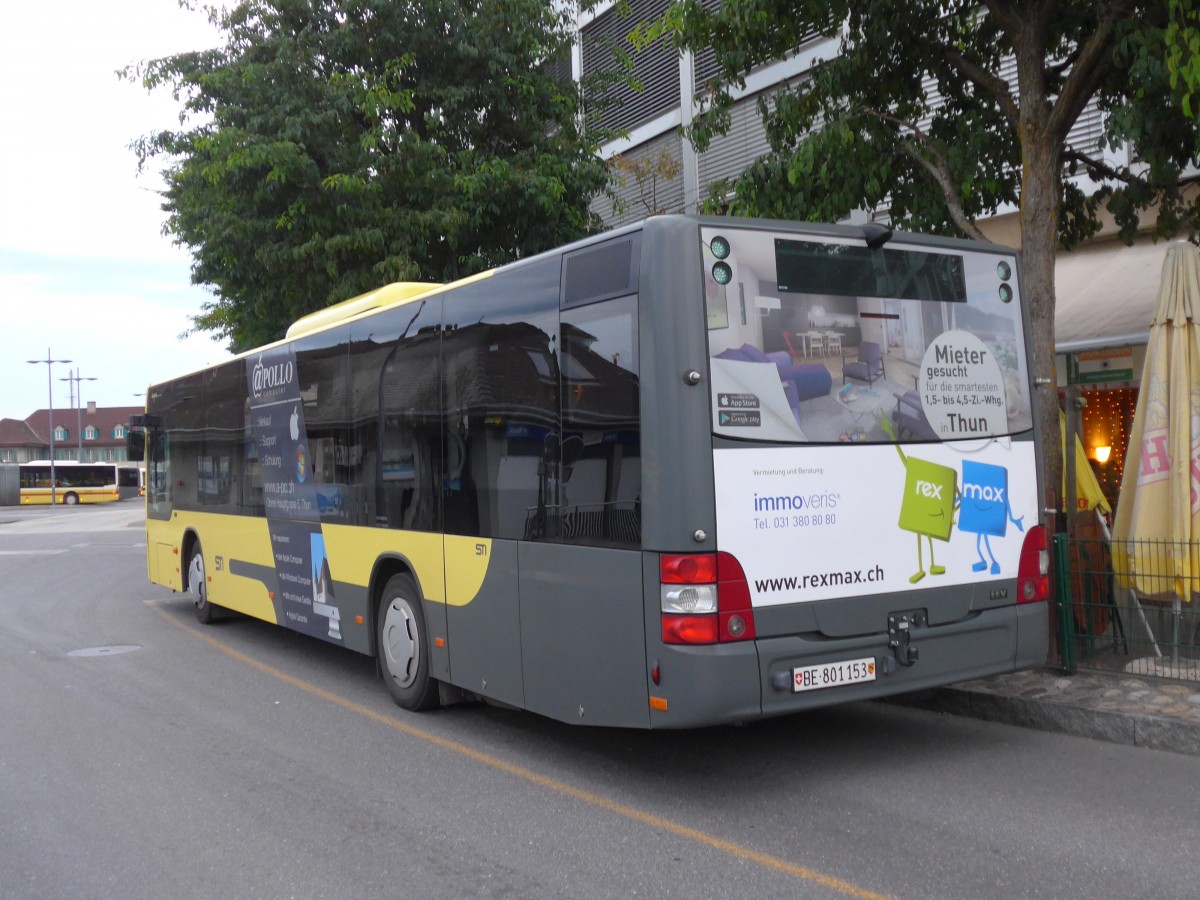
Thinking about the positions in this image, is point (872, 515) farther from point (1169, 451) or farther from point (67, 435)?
point (67, 435)

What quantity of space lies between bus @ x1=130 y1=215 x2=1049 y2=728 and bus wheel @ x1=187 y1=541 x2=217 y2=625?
5.90 metres

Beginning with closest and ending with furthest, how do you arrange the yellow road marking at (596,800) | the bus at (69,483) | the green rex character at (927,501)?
1. the yellow road marking at (596,800)
2. the green rex character at (927,501)
3. the bus at (69,483)

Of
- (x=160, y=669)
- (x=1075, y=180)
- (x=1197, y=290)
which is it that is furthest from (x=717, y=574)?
(x=1075, y=180)

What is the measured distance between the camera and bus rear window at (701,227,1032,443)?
561 cm

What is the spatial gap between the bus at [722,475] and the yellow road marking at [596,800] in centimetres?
36

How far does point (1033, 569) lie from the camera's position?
6.64m

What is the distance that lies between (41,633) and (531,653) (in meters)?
8.64

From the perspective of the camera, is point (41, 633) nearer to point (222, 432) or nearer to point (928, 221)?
point (222, 432)

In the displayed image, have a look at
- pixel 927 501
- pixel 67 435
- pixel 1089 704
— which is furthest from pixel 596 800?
pixel 67 435

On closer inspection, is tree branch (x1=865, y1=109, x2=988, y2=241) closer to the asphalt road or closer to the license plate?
the asphalt road

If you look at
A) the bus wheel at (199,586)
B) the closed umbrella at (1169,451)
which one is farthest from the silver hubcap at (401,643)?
the bus wheel at (199,586)

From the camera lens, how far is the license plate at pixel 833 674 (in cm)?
564

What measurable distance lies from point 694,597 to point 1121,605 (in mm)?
3995

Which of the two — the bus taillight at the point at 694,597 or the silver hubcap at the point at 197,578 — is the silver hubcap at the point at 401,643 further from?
the silver hubcap at the point at 197,578
